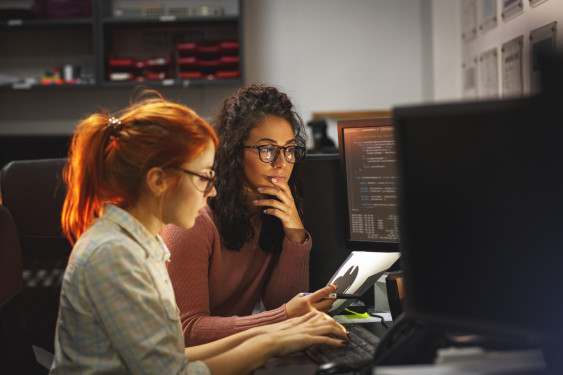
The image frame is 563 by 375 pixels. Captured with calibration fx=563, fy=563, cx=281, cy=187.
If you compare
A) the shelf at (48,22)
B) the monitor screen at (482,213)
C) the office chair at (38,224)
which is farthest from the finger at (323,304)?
the shelf at (48,22)

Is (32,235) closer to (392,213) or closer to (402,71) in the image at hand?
(392,213)

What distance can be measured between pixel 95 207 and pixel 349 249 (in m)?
0.75

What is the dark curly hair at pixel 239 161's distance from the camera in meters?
1.40

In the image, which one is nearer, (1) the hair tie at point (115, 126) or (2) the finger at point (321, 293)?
(1) the hair tie at point (115, 126)

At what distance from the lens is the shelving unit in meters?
3.87

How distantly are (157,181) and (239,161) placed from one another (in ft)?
1.63

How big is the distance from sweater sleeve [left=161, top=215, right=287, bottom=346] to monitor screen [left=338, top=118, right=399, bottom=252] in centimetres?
36

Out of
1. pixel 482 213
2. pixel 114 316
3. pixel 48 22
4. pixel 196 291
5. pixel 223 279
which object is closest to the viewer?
pixel 482 213

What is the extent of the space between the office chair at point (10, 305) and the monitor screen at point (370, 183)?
81 cm

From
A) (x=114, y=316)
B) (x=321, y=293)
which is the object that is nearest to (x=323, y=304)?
(x=321, y=293)

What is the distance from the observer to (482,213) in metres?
0.68

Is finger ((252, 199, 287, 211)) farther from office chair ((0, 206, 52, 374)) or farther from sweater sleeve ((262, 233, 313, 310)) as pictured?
office chair ((0, 206, 52, 374))

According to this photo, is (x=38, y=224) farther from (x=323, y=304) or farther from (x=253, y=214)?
(x=323, y=304)

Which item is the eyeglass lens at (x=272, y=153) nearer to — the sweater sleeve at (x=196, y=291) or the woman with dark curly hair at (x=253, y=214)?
the woman with dark curly hair at (x=253, y=214)
